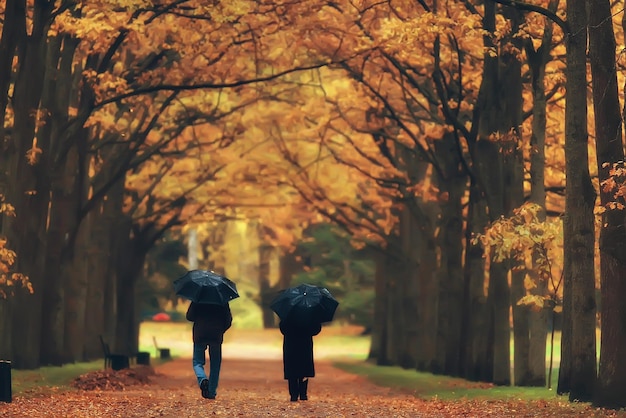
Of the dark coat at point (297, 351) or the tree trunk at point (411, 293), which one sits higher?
the tree trunk at point (411, 293)

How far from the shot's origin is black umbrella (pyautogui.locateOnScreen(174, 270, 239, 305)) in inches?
746

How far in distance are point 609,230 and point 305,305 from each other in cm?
460

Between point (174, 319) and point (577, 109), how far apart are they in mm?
81187

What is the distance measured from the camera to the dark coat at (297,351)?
19.8m

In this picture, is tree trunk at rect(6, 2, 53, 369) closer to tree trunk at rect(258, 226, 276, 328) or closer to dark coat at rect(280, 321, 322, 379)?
dark coat at rect(280, 321, 322, 379)

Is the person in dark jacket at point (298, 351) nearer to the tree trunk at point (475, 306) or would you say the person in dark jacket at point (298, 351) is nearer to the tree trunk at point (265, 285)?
the tree trunk at point (475, 306)

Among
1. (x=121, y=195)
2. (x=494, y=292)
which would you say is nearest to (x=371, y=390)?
(x=494, y=292)

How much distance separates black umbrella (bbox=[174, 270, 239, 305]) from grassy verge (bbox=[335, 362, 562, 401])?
18.8 feet

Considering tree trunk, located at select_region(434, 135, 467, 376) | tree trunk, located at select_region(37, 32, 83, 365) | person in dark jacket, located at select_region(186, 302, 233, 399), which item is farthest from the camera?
tree trunk, located at select_region(434, 135, 467, 376)

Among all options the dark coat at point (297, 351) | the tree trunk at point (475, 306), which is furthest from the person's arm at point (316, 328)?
the tree trunk at point (475, 306)

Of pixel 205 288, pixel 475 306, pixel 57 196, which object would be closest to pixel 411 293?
pixel 475 306

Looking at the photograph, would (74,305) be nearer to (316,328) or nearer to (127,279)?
(127,279)

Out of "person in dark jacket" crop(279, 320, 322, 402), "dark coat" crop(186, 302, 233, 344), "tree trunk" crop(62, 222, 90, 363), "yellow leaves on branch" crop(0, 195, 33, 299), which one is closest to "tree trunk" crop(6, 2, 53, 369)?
"yellow leaves on branch" crop(0, 195, 33, 299)

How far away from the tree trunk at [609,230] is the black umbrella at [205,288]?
5.42 m
